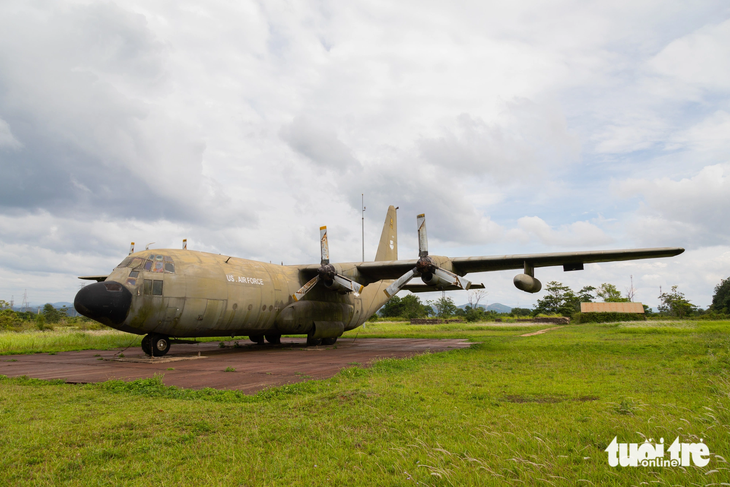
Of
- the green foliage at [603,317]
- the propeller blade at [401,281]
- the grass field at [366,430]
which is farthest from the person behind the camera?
the green foliage at [603,317]

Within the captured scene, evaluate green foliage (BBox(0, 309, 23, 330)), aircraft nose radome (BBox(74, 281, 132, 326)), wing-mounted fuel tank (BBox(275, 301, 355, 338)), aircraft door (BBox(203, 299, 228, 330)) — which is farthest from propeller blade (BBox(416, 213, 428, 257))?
green foliage (BBox(0, 309, 23, 330))

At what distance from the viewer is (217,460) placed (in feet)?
15.7

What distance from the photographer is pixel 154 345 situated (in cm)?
1645

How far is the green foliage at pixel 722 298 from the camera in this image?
76.1 m

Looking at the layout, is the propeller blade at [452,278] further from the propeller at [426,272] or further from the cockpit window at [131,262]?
the cockpit window at [131,262]

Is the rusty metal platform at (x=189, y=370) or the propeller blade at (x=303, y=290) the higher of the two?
the propeller blade at (x=303, y=290)

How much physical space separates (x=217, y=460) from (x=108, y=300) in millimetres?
11953

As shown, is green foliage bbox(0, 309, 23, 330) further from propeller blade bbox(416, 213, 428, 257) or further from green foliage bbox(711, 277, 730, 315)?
green foliage bbox(711, 277, 730, 315)

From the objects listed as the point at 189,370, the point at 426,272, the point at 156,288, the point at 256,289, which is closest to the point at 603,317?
the point at 426,272

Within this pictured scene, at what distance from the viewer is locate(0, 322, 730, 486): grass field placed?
13.7 feet

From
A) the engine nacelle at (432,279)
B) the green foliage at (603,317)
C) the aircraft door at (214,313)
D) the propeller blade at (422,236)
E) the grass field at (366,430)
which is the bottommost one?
the green foliage at (603,317)

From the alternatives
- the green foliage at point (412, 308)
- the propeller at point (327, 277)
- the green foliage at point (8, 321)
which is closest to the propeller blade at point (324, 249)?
the propeller at point (327, 277)

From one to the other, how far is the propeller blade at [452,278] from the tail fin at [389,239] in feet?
32.1

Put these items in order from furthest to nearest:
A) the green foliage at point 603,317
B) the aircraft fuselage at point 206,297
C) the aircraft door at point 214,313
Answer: the green foliage at point 603,317 < the aircraft door at point 214,313 < the aircraft fuselage at point 206,297
